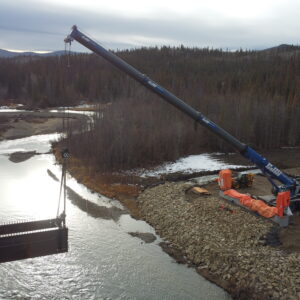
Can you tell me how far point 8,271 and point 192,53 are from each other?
114 m

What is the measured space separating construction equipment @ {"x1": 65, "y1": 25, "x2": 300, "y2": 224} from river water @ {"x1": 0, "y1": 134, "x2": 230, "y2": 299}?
6.11 m

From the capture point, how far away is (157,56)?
110000 millimetres

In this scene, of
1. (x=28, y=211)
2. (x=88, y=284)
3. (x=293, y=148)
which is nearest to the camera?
(x=88, y=284)

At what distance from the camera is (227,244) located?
48.6 feet

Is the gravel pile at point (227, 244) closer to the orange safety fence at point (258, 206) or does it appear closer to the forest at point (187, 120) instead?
the orange safety fence at point (258, 206)

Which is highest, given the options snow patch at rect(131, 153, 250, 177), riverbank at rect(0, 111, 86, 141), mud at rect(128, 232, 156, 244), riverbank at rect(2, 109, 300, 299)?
riverbank at rect(0, 111, 86, 141)

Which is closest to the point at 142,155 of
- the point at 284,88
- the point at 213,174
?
the point at 213,174

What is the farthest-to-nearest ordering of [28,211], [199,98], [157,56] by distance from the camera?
[157,56], [199,98], [28,211]

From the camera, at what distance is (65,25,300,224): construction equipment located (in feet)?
43.5

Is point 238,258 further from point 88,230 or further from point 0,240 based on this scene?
point 0,240

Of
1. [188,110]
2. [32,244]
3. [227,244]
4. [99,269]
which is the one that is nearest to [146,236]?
[99,269]

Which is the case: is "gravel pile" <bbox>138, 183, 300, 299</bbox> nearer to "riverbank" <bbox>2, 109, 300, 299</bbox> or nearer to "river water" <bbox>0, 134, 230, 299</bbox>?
"riverbank" <bbox>2, 109, 300, 299</bbox>

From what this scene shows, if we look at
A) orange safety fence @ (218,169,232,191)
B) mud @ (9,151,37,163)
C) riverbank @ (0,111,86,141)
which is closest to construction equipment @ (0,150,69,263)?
orange safety fence @ (218,169,232,191)

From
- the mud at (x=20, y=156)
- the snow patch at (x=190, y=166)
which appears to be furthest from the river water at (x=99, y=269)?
the mud at (x=20, y=156)
